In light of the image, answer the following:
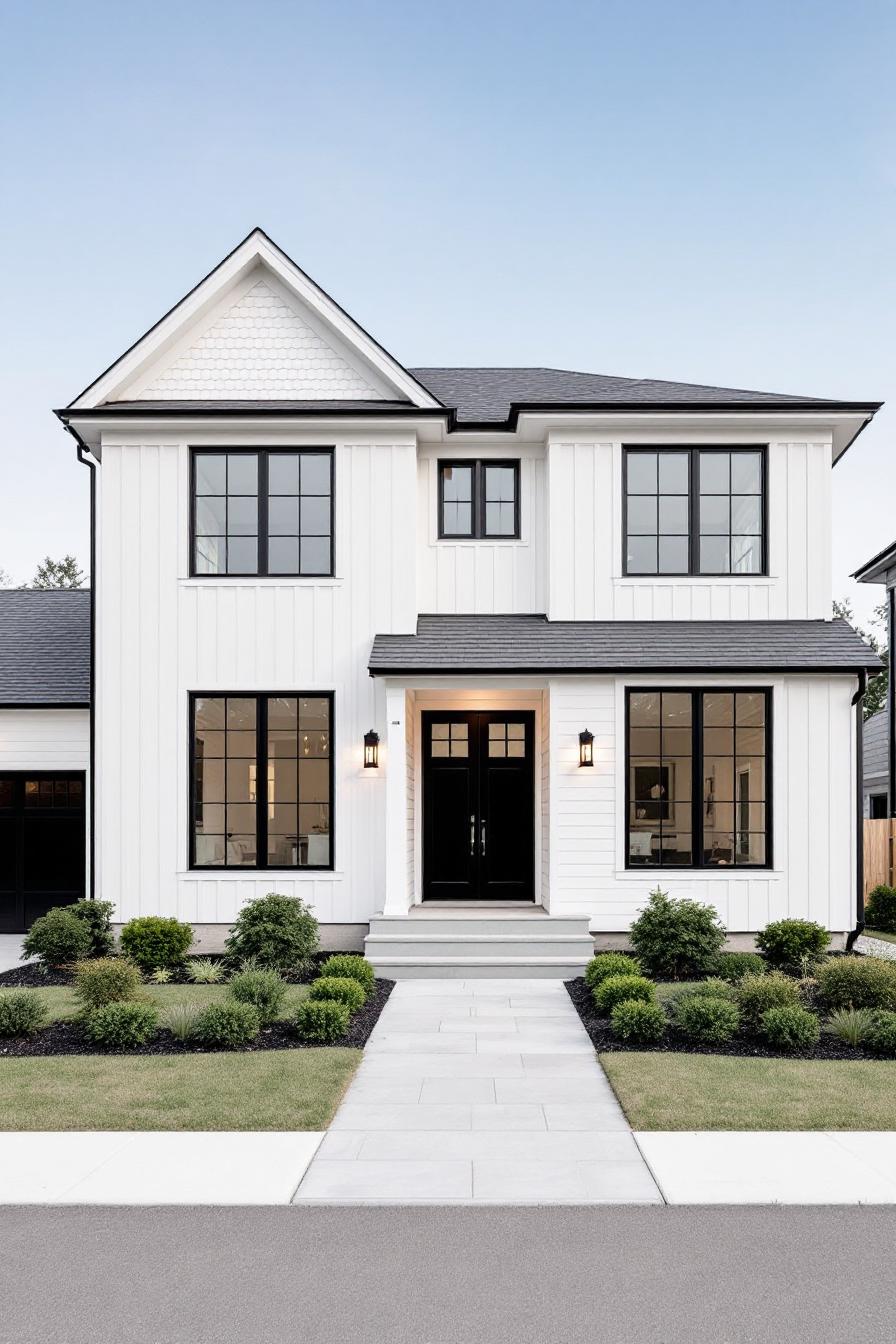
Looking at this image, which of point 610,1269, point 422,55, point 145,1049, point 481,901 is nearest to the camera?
point 610,1269

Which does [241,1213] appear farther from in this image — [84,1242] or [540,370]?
[540,370]

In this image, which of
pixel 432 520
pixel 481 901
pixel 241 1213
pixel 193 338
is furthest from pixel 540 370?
pixel 241 1213

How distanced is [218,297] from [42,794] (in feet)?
25.3

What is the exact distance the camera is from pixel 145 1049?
803 centimetres

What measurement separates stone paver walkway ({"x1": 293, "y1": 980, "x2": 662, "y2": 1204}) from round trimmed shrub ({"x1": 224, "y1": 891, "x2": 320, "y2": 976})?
1869 mm

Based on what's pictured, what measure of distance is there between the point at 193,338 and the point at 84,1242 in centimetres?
1147

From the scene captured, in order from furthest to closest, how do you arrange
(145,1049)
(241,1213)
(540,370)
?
(540,370) → (145,1049) → (241,1213)

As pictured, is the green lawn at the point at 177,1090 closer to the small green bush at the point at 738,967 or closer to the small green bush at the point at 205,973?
the small green bush at the point at 205,973

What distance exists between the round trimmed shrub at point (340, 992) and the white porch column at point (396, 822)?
2678mm

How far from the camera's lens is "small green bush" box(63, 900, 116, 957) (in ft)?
39.1

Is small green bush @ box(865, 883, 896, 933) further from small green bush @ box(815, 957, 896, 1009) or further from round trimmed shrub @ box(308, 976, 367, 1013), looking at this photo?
round trimmed shrub @ box(308, 976, 367, 1013)

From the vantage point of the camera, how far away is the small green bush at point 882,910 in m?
15.7

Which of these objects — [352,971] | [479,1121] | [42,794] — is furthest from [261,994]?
[42,794]

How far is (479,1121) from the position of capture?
20.6 feet
